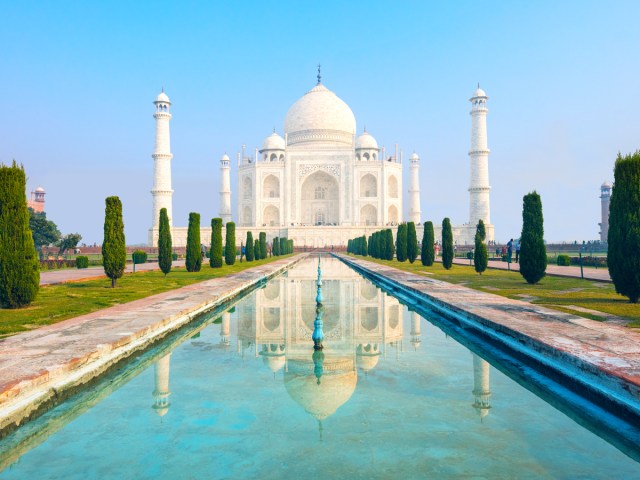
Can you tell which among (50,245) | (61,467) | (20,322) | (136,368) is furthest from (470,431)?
(50,245)

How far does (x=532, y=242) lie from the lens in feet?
35.6

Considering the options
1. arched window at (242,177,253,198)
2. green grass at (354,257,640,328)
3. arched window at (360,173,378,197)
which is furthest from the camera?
arched window at (360,173,378,197)

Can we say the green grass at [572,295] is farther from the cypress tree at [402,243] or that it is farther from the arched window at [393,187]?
the arched window at [393,187]

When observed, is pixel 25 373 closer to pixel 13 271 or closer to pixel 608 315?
pixel 13 271

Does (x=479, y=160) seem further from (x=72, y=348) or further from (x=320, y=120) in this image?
(x=72, y=348)

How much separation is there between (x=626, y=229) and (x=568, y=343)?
13.8 ft

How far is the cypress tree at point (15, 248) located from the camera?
23.1 feet

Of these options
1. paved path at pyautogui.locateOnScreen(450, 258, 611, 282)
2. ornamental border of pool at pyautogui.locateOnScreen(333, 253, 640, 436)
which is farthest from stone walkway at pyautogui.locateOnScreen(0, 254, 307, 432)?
paved path at pyautogui.locateOnScreen(450, 258, 611, 282)

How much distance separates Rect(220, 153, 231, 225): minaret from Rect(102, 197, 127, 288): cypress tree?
3604cm

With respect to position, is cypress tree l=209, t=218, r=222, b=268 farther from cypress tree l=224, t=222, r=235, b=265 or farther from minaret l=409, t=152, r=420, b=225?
minaret l=409, t=152, r=420, b=225

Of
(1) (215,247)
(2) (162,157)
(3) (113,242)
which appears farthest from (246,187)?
(3) (113,242)

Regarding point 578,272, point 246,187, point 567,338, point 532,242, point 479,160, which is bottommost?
point 567,338

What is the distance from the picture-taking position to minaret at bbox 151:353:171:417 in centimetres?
322

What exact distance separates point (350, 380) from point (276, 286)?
294 inches
